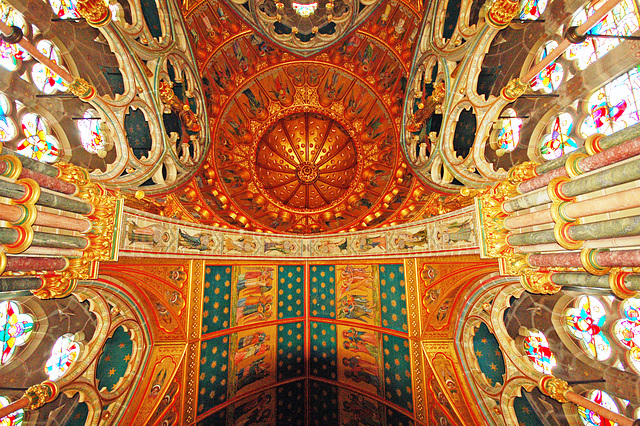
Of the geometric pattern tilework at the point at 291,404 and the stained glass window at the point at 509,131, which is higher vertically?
the stained glass window at the point at 509,131

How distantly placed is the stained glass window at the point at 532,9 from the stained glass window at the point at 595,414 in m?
9.09

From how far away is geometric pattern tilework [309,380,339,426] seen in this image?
12189 mm

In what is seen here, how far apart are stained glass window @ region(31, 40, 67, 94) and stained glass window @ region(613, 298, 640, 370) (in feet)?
45.3

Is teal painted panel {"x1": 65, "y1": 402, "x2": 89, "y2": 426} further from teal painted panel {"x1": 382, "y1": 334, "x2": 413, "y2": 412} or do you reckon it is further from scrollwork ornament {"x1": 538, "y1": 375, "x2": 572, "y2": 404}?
scrollwork ornament {"x1": 538, "y1": 375, "x2": 572, "y2": 404}

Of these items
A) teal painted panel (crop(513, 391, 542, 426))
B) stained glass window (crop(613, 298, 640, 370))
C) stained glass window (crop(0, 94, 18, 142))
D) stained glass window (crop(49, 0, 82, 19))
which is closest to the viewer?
stained glass window (crop(0, 94, 18, 142))

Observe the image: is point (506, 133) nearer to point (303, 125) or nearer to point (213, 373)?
point (303, 125)

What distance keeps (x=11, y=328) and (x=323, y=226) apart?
11.5m

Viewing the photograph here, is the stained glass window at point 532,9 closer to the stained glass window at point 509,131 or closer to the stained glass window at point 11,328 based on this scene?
the stained glass window at point 509,131

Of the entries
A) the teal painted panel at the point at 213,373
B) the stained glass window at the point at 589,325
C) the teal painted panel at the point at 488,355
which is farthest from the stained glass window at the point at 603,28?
the teal painted panel at the point at 213,373

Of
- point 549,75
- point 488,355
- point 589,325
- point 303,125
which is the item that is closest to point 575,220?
point 589,325

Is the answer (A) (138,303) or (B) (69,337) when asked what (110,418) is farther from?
(A) (138,303)

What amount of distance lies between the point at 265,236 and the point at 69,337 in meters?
6.45

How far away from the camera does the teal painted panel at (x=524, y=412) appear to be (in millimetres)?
7946

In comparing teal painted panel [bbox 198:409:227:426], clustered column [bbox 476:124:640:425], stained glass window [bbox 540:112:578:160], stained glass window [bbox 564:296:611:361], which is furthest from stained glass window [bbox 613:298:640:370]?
teal painted panel [bbox 198:409:227:426]
